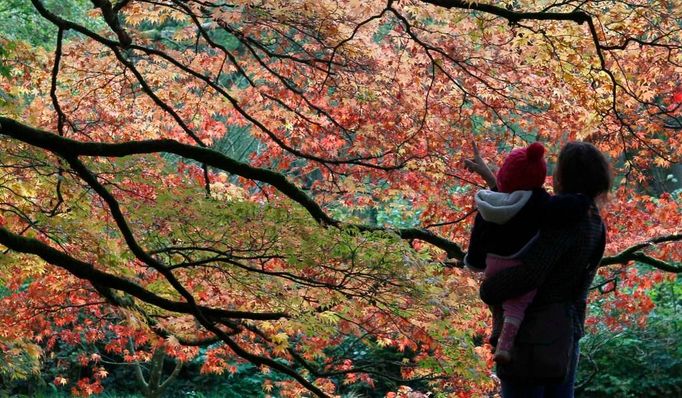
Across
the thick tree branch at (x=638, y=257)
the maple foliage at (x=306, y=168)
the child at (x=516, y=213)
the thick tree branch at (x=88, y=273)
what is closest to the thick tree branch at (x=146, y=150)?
the maple foliage at (x=306, y=168)

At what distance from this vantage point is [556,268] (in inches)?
86.7

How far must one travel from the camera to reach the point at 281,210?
3.93 metres

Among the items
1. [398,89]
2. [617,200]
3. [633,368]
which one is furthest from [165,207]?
[633,368]

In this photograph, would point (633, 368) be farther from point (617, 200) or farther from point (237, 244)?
point (237, 244)

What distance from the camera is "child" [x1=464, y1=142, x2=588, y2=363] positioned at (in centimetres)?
218

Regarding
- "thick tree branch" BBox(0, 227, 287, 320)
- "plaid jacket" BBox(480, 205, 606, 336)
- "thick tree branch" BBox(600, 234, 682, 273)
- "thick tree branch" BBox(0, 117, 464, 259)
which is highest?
"thick tree branch" BBox(600, 234, 682, 273)

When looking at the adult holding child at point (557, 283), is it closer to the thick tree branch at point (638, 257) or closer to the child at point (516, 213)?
the child at point (516, 213)

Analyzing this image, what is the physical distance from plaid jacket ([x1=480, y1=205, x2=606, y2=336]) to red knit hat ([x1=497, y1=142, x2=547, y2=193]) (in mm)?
136

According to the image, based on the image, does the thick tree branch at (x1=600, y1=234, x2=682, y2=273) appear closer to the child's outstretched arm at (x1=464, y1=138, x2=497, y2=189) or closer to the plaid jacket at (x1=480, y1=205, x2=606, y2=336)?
the child's outstretched arm at (x1=464, y1=138, x2=497, y2=189)

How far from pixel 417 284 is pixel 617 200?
443 centimetres

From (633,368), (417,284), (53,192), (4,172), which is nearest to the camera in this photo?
(417,284)

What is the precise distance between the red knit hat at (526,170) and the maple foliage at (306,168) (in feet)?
4.05

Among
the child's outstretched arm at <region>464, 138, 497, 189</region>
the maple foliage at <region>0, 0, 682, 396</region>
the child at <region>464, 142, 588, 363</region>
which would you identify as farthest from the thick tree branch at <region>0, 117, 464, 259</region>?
the child at <region>464, 142, 588, 363</region>

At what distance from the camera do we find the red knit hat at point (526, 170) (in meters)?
2.21
